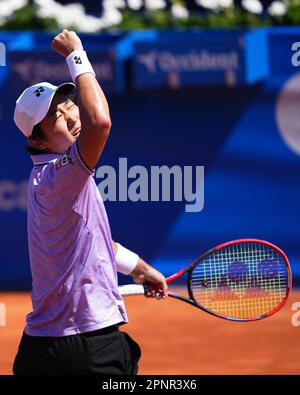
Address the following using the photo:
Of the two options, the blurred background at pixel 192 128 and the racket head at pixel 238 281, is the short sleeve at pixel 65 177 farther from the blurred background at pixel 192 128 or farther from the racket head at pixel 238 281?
the blurred background at pixel 192 128

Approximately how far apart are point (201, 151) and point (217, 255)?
3.63m

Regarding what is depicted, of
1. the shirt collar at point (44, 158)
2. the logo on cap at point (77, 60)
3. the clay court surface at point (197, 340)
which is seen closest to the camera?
the logo on cap at point (77, 60)

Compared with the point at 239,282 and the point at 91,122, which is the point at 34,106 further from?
the point at 239,282

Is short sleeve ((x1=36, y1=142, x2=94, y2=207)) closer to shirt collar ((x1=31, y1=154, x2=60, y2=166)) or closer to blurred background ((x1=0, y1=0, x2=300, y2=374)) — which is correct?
shirt collar ((x1=31, y1=154, x2=60, y2=166))

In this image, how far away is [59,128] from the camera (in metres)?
2.99

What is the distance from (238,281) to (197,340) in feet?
7.44

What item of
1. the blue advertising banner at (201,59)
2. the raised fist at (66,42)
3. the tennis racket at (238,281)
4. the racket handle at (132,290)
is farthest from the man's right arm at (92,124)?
the blue advertising banner at (201,59)

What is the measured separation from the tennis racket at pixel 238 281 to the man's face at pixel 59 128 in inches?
33.0

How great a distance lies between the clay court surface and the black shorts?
2.27 m

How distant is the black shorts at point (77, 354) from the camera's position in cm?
288

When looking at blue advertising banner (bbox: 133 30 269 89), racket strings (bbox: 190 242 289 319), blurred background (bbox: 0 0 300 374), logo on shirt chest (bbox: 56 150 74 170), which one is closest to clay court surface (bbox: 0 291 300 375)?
blurred background (bbox: 0 0 300 374)

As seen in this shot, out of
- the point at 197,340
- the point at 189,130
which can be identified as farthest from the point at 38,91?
the point at 189,130

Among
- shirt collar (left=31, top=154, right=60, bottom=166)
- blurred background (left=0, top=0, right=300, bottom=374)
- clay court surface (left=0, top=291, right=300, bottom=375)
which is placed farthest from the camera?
blurred background (left=0, top=0, right=300, bottom=374)

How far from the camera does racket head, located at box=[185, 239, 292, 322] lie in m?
3.63
